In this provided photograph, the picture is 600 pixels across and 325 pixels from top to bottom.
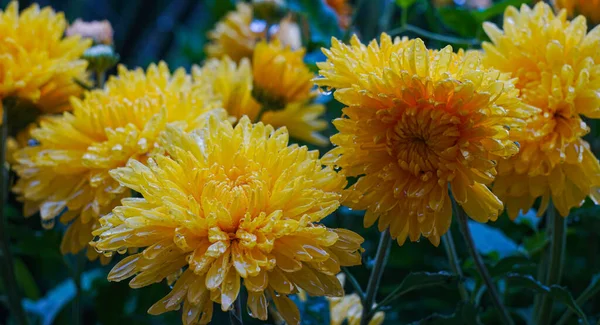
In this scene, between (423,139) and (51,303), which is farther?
(51,303)

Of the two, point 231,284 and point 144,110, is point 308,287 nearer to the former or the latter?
point 231,284

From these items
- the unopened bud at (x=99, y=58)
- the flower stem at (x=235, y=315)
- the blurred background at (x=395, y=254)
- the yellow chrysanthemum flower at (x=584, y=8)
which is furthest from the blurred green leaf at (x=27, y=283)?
the yellow chrysanthemum flower at (x=584, y=8)

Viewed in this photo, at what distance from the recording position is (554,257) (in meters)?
0.59

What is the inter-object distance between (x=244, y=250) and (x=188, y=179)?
72 mm

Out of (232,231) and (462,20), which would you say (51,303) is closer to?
(232,231)

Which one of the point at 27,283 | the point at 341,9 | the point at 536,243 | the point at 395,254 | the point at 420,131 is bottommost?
the point at 27,283

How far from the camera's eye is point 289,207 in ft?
1.50

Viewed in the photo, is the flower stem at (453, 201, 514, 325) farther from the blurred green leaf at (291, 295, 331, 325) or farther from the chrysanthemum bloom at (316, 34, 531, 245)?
the blurred green leaf at (291, 295, 331, 325)

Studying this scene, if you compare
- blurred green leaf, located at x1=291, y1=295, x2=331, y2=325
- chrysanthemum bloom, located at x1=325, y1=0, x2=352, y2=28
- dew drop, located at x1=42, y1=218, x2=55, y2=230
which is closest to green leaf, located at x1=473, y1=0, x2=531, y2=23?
chrysanthemum bloom, located at x1=325, y1=0, x2=352, y2=28

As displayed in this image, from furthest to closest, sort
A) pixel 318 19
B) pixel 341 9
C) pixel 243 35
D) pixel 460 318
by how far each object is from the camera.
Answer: pixel 341 9, pixel 243 35, pixel 318 19, pixel 460 318

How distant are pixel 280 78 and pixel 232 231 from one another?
13.4 inches

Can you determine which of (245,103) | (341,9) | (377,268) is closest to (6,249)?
(245,103)

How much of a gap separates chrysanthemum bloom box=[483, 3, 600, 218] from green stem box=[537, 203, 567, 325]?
0.06 metres

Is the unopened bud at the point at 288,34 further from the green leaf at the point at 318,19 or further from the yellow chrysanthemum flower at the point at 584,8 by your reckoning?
the yellow chrysanthemum flower at the point at 584,8
